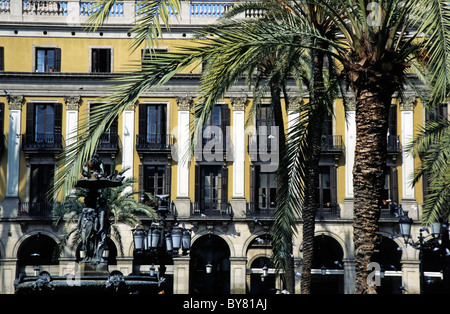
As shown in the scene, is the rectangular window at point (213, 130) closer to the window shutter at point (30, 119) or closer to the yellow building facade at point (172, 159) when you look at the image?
the yellow building facade at point (172, 159)

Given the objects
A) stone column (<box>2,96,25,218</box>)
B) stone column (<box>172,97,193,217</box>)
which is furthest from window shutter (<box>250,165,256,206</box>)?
stone column (<box>2,96,25,218</box>)

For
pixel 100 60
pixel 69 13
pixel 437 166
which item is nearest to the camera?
pixel 437 166

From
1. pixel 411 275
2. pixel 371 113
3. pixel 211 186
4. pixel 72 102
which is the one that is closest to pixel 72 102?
pixel 72 102

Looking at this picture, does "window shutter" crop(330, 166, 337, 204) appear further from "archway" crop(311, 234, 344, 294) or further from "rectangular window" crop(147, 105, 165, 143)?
"rectangular window" crop(147, 105, 165, 143)

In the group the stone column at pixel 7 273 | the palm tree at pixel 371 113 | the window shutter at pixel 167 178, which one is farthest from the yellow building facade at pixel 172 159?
the palm tree at pixel 371 113

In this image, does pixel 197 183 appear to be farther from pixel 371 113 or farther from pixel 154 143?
pixel 371 113

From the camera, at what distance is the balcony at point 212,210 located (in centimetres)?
4085

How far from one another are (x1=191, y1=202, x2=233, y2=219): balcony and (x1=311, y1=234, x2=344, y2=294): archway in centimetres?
469

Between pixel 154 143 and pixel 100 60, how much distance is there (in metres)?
5.09

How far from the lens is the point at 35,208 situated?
40594mm

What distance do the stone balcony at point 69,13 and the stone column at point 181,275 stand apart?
11786 mm

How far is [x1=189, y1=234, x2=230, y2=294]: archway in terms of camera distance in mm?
41750
